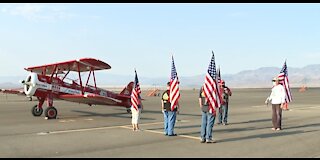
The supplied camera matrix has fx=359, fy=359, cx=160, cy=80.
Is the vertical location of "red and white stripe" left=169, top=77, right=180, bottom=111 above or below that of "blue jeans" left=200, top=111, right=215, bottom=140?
above

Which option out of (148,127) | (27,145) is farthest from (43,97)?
(27,145)

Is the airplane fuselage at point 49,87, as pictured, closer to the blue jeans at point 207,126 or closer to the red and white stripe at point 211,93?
the red and white stripe at point 211,93

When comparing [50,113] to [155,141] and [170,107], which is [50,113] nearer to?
[170,107]

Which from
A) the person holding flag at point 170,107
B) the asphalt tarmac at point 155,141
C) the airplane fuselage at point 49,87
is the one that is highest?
the airplane fuselage at point 49,87

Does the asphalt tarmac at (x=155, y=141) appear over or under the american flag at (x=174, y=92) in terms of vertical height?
under

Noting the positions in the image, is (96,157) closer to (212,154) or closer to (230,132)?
(212,154)

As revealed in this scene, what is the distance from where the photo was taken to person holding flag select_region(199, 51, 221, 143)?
386 inches

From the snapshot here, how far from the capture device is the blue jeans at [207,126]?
9.73 m

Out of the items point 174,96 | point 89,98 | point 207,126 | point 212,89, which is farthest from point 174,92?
point 89,98

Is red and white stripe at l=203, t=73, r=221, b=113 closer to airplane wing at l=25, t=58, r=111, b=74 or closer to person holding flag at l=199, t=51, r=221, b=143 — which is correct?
person holding flag at l=199, t=51, r=221, b=143

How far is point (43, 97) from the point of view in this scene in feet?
58.8

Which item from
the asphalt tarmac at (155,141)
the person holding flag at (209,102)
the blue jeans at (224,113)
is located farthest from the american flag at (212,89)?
the blue jeans at (224,113)

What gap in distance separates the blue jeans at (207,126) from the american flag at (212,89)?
167mm

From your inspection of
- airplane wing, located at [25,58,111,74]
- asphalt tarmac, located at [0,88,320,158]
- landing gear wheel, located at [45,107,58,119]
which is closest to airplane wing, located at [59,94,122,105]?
landing gear wheel, located at [45,107,58,119]
